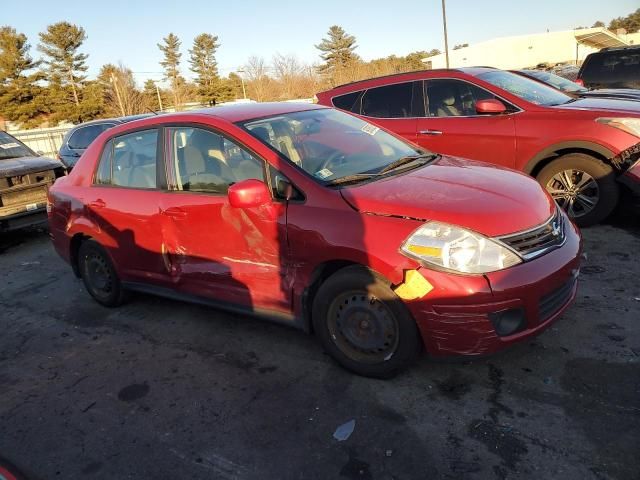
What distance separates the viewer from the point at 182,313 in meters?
4.44

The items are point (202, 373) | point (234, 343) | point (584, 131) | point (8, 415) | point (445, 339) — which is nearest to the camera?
point (445, 339)

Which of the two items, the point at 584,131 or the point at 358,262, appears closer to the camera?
the point at 358,262

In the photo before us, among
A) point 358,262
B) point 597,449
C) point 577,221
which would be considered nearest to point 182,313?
point 358,262

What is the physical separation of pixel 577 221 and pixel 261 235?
12.0ft

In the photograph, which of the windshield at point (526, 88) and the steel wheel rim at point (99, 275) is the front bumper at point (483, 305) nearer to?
the steel wheel rim at point (99, 275)

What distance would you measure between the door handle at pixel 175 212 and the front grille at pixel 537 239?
2.24 m

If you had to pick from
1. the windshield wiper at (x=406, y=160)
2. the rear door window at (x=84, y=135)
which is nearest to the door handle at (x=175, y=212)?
the windshield wiper at (x=406, y=160)

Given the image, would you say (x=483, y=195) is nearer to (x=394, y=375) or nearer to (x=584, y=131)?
(x=394, y=375)

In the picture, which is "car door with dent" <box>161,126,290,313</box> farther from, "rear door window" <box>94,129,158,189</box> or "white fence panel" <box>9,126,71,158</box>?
"white fence panel" <box>9,126,71,158</box>

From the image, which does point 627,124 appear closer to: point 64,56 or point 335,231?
point 335,231

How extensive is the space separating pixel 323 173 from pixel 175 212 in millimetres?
1230

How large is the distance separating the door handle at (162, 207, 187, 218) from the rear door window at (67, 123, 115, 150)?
7.63m

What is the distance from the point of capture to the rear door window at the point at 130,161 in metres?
4.02

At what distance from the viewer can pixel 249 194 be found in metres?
3.06
